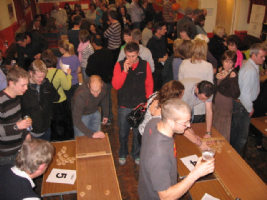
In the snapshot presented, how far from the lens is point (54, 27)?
9.23 metres

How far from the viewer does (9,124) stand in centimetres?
248

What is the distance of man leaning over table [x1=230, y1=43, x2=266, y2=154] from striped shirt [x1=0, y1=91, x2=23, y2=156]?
2824 millimetres

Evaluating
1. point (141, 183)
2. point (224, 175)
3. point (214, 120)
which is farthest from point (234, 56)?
point (141, 183)

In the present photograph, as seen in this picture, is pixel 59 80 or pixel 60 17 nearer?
pixel 59 80

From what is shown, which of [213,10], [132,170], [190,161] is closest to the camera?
[190,161]

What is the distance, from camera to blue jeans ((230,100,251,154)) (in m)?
3.41

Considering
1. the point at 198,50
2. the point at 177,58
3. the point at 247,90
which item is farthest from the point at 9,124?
the point at 247,90

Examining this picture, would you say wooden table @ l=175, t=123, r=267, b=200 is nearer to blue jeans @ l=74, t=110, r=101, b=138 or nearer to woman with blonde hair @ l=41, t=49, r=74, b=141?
blue jeans @ l=74, t=110, r=101, b=138

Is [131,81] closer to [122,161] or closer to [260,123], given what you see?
[122,161]

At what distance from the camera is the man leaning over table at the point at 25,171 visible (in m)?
1.67

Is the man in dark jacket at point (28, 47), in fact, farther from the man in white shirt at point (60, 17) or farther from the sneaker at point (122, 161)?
the man in white shirt at point (60, 17)

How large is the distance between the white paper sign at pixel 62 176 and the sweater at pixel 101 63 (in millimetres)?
2011

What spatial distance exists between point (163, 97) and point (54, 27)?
317 inches

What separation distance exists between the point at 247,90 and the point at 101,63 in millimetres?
2349
